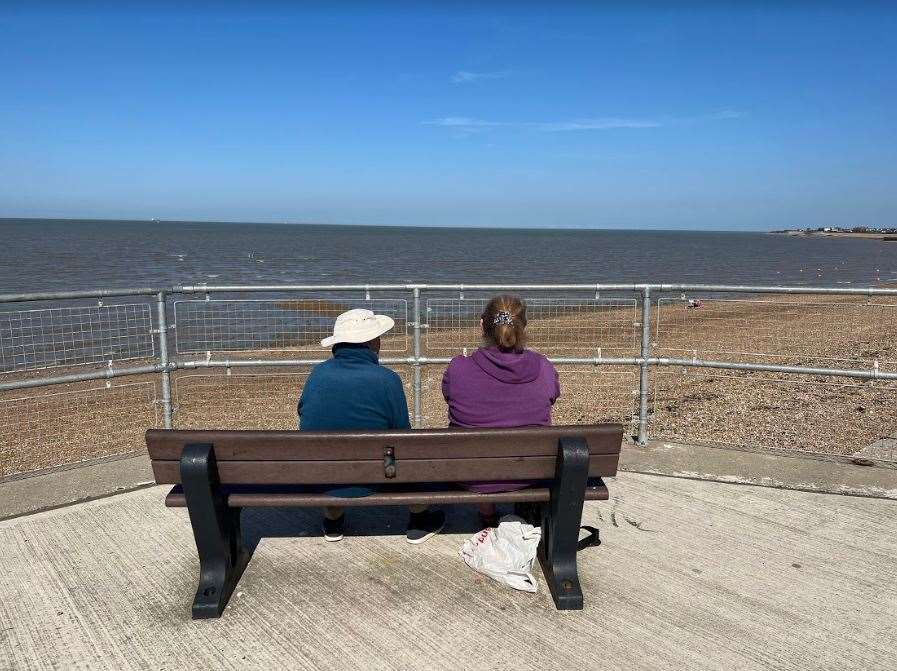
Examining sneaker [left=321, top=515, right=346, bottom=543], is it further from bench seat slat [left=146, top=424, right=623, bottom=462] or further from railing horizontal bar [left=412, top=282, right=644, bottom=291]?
railing horizontal bar [left=412, top=282, right=644, bottom=291]

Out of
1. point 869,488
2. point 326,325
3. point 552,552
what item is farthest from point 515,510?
point 326,325

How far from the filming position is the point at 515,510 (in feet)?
13.3

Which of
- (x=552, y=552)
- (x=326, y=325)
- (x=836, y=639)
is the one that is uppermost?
(x=326, y=325)

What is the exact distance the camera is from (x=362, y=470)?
3.20 m

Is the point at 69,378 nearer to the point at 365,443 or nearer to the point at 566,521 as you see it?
the point at 365,443

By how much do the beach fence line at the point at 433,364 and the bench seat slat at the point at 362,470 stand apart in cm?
200

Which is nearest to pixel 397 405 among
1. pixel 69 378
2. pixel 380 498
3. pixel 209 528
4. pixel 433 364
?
pixel 380 498

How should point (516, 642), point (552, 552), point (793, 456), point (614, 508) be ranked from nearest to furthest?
point (516, 642) → point (552, 552) → point (614, 508) → point (793, 456)

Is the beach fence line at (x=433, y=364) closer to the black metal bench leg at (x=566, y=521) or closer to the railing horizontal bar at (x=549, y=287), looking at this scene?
the railing horizontal bar at (x=549, y=287)

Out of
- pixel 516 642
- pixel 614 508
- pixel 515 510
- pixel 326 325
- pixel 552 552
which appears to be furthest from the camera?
pixel 326 325

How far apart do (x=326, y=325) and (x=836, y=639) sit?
5263 mm

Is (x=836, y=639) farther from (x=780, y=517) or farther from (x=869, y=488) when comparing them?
(x=869, y=488)

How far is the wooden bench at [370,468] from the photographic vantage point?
124 inches

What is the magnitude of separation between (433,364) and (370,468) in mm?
4095
